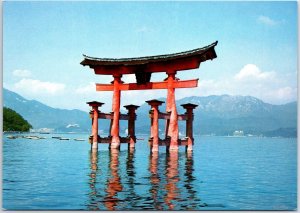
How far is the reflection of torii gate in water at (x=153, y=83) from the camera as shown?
20.9 m

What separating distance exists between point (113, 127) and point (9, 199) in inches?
568

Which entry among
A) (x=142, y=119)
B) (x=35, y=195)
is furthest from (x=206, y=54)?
(x=142, y=119)

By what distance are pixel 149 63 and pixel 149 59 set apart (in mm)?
407

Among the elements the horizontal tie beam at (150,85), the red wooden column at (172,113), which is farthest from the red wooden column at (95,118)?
the red wooden column at (172,113)

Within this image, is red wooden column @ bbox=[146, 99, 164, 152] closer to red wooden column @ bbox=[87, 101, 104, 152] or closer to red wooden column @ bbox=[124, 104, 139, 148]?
red wooden column @ bbox=[87, 101, 104, 152]

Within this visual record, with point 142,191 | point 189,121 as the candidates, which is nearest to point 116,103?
point 189,121

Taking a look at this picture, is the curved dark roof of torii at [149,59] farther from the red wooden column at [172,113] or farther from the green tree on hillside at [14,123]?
the green tree on hillside at [14,123]

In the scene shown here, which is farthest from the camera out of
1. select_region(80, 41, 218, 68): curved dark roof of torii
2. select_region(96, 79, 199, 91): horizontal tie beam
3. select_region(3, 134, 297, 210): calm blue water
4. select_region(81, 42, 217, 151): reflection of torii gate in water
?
select_region(81, 42, 217, 151): reflection of torii gate in water

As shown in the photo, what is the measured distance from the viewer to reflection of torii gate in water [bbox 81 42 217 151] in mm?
20891

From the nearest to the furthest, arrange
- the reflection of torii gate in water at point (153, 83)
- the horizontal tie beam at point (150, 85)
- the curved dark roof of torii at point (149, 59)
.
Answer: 1. the curved dark roof of torii at point (149, 59)
2. the horizontal tie beam at point (150, 85)
3. the reflection of torii gate in water at point (153, 83)

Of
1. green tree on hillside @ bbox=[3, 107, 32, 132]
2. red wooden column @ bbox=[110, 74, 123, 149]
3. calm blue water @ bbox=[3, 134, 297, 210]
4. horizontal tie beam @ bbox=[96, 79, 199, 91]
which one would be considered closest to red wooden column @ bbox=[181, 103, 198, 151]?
horizontal tie beam @ bbox=[96, 79, 199, 91]

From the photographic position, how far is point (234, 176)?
1512 centimetres

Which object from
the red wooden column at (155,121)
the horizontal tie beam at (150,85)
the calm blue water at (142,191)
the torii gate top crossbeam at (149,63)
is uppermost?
the torii gate top crossbeam at (149,63)

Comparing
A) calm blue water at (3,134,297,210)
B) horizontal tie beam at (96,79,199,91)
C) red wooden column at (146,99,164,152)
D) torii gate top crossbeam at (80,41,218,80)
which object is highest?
torii gate top crossbeam at (80,41,218,80)
